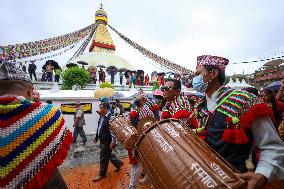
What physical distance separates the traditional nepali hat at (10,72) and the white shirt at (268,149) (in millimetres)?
1734

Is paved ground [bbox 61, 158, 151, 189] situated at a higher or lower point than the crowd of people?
lower

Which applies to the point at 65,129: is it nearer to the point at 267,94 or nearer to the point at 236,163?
the point at 236,163

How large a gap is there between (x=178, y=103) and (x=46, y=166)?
245 centimetres

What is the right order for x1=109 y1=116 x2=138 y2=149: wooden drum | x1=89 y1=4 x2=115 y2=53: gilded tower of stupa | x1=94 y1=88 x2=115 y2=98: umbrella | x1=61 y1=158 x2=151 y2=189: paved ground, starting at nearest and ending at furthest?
1. x1=109 y1=116 x2=138 y2=149: wooden drum
2. x1=61 y1=158 x2=151 y2=189: paved ground
3. x1=94 y1=88 x2=115 y2=98: umbrella
4. x1=89 y1=4 x2=115 y2=53: gilded tower of stupa

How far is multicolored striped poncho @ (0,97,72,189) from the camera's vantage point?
140 cm

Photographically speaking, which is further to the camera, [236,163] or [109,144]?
[109,144]

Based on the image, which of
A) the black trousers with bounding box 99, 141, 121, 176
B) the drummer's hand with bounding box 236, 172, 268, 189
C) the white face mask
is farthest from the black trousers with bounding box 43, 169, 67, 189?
the black trousers with bounding box 99, 141, 121, 176

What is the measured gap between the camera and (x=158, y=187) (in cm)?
163

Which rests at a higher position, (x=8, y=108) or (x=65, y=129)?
(x=8, y=108)

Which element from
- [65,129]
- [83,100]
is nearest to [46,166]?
[65,129]

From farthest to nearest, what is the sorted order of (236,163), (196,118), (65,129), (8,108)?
(196,118) < (236,163) < (65,129) < (8,108)

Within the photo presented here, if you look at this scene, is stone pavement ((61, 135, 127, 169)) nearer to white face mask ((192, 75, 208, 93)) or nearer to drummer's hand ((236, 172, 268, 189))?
white face mask ((192, 75, 208, 93))

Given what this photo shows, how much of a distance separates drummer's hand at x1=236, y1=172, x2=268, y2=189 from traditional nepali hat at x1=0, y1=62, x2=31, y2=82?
5.10 feet

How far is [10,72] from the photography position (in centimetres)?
154
